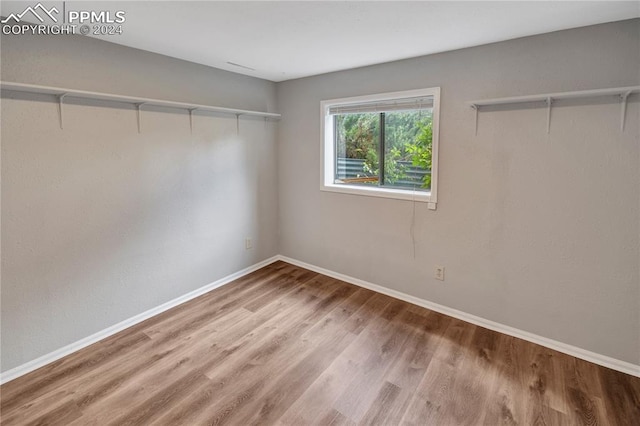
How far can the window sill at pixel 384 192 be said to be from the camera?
9.47 feet

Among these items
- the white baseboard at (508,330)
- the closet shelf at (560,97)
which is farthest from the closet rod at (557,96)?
the white baseboard at (508,330)

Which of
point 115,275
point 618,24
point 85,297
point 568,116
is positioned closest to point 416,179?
point 568,116

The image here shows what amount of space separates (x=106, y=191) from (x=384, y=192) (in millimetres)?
2426

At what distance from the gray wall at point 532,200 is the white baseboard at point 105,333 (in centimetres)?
178

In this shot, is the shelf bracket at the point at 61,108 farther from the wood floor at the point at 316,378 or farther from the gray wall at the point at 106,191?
the wood floor at the point at 316,378

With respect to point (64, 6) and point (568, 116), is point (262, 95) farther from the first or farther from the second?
point (568, 116)

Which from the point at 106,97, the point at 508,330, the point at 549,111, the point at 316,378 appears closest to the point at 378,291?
the point at 508,330

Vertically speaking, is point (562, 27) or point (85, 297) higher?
point (562, 27)

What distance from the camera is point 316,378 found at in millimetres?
2070

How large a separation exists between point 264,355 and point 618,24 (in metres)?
3.25

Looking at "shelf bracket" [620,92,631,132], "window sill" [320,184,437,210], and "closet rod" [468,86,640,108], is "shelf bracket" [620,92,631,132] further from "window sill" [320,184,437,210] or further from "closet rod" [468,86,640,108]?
"window sill" [320,184,437,210]

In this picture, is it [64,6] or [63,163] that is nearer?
[64,6]

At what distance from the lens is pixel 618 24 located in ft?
6.51

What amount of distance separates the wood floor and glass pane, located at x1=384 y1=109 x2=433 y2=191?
4.32ft
